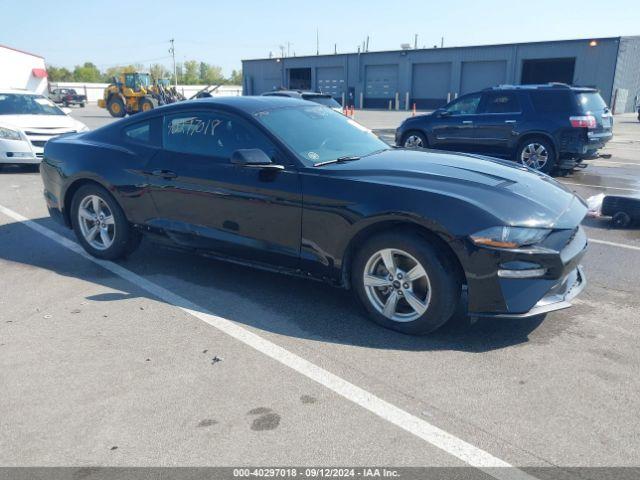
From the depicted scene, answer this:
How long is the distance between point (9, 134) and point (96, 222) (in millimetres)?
6499

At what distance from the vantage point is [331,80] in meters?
49.9

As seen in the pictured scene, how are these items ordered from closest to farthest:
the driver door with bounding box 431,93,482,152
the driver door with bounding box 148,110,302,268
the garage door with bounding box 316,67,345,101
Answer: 1. the driver door with bounding box 148,110,302,268
2. the driver door with bounding box 431,93,482,152
3. the garage door with bounding box 316,67,345,101

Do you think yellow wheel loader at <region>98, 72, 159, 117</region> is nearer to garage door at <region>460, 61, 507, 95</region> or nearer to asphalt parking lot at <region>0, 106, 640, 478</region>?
garage door at <region>460, 61, 507, 95</region>

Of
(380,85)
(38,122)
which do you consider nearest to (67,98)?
(380,85)

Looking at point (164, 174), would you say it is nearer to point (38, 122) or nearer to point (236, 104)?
point (236, 104)

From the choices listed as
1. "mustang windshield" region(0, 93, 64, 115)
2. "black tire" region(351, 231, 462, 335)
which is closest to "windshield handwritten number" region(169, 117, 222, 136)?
"black tire" region(351, 231, 462, 335)

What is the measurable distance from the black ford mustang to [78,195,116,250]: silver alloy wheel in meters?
0.01

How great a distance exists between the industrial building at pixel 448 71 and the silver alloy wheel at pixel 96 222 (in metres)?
34.7

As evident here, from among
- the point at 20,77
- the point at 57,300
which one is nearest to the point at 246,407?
the point at 57,300

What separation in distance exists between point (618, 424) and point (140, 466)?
7.75 ft

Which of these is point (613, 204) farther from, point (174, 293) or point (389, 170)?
point (174, 293)

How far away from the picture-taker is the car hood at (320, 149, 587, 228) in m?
3.63

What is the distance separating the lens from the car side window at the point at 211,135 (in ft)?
14.7

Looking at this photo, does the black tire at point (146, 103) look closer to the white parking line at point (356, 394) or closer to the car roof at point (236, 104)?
the car roof at point (236, 104)
